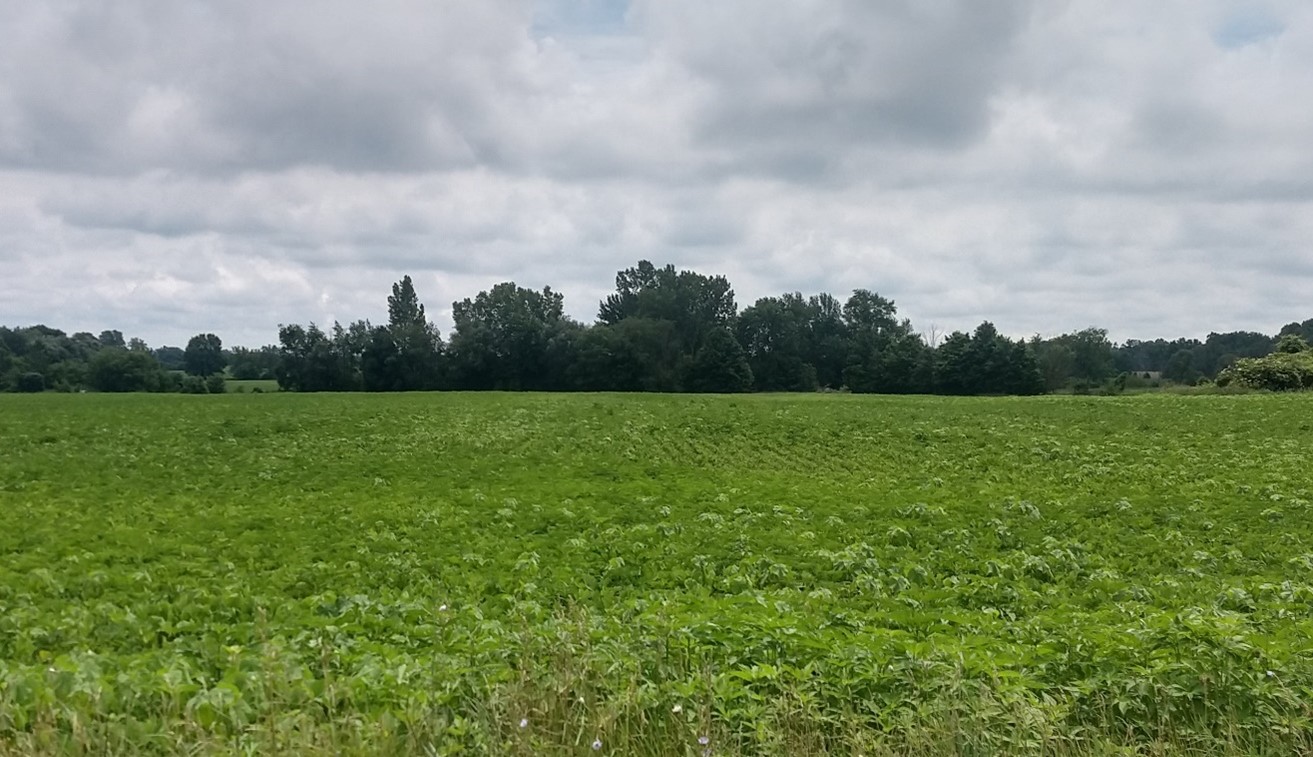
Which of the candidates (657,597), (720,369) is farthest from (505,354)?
(657,597)

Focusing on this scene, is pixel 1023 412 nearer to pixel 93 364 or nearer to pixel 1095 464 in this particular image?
Answer: pixel 1095 464

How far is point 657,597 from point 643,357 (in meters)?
77.2

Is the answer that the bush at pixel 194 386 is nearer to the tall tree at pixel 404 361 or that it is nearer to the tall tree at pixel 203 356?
the tall tree at pixel 404 361

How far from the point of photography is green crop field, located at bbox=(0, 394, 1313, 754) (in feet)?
14.8

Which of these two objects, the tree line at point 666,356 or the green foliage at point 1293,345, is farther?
the tree line at point 666,356

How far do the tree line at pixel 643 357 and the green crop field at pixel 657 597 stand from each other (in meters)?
57.1

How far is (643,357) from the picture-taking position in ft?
283

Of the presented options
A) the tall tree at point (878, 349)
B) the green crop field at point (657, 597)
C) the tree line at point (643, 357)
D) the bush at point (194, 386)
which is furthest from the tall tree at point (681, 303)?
the green crop field at point (657, 597)

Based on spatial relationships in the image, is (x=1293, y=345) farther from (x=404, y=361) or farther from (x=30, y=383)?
(x=30, y=383)

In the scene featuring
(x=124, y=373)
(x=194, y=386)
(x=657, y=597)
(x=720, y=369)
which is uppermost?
(x=720, y=369)

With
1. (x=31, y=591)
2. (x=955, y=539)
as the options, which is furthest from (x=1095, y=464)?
(x=31, y=591)

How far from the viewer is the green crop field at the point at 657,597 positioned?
14.8 feet

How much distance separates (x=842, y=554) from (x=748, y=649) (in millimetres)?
6315

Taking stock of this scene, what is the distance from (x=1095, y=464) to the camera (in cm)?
2200
